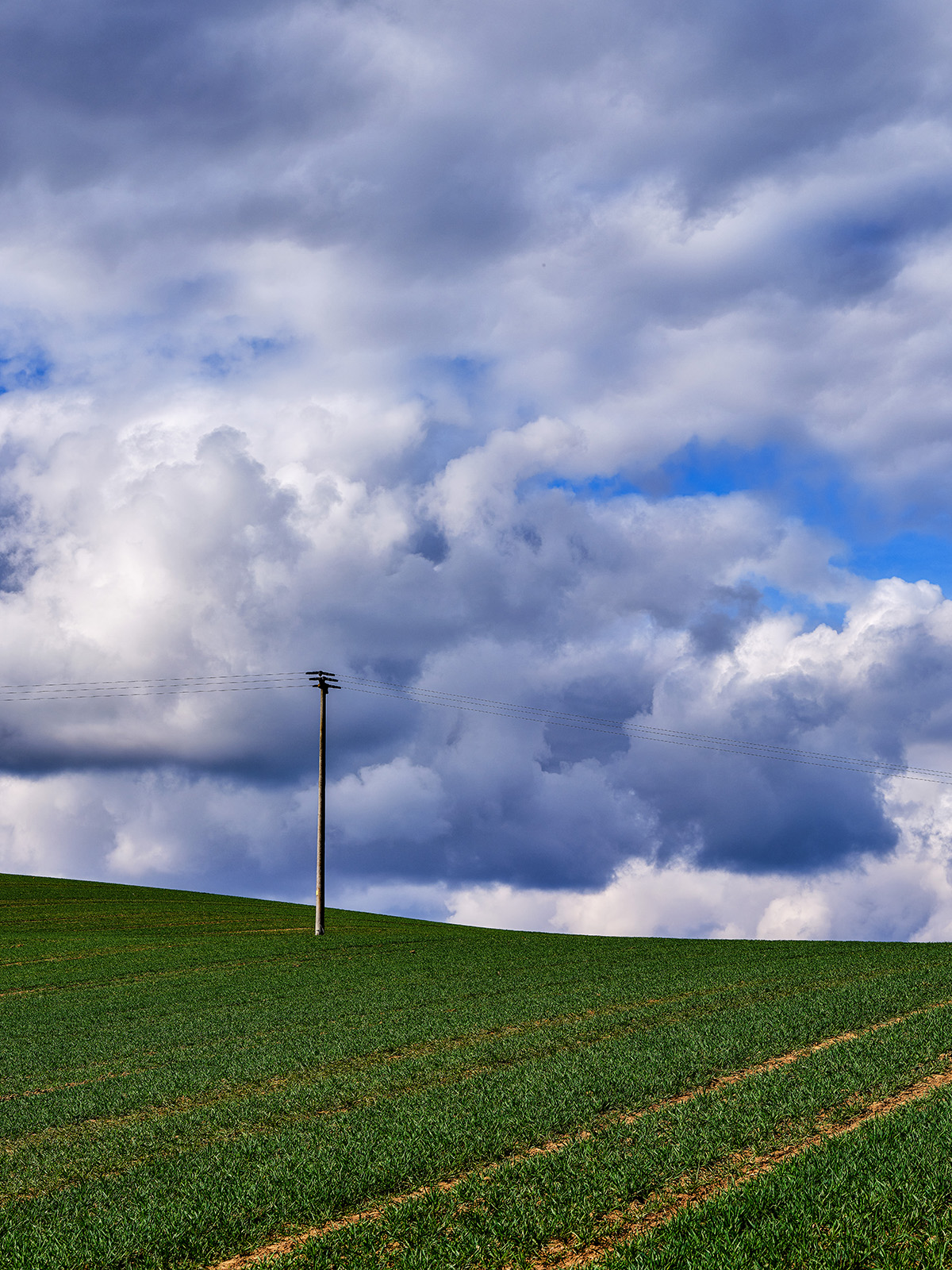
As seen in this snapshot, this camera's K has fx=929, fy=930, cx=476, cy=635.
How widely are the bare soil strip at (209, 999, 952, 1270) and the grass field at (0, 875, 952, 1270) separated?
51 millimetres

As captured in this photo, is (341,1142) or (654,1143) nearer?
(654,1143)

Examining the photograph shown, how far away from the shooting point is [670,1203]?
9.83 meters

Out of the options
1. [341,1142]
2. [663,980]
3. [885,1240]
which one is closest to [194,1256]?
[341,1142]

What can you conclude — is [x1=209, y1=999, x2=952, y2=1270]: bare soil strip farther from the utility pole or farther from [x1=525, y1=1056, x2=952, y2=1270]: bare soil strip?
the utility pole

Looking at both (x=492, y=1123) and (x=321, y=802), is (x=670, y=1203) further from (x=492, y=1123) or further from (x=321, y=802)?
(x=321, y=802)

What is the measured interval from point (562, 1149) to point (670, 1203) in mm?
2157

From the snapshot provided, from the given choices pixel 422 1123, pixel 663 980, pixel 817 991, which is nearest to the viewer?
pixel 422 1123

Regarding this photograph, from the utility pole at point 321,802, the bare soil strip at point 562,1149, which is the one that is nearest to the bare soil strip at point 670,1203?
the bare soil strip at point 562,1149

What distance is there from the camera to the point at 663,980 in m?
28.8

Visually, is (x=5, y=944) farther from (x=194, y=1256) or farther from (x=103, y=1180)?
(x=194, y=1256)

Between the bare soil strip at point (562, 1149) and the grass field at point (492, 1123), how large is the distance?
5 centimetres

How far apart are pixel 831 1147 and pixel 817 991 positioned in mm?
15135

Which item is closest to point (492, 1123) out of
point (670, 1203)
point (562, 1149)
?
point (562, 1149)

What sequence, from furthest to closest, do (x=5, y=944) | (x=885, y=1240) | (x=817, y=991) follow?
(x=5, y=944), (x=817, y=991), (x=885, y=1240)
